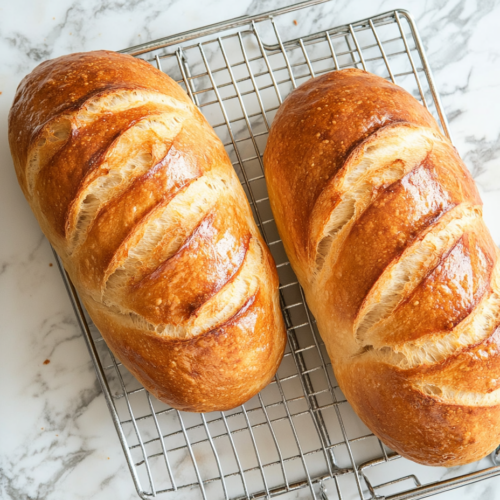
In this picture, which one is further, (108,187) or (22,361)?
(22,361)

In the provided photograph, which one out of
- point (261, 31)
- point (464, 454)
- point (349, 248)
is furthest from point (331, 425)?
point (261, 31)

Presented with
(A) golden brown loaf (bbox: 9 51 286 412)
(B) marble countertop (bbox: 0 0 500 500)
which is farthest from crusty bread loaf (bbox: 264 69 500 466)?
(B) marble countertop (bbox: 0 0 500 500)

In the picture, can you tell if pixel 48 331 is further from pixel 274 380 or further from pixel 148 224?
pixel 274 380

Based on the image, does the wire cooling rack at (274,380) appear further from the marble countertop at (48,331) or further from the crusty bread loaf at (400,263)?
the crusty bread loaf at (400,263)

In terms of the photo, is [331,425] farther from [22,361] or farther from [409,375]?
[22,361]

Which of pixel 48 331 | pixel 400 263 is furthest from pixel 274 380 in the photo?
pixel 48 331

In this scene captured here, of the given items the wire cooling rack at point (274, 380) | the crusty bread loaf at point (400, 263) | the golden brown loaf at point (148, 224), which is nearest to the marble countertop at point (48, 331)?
the wire cooling rack at point (274, 380)
